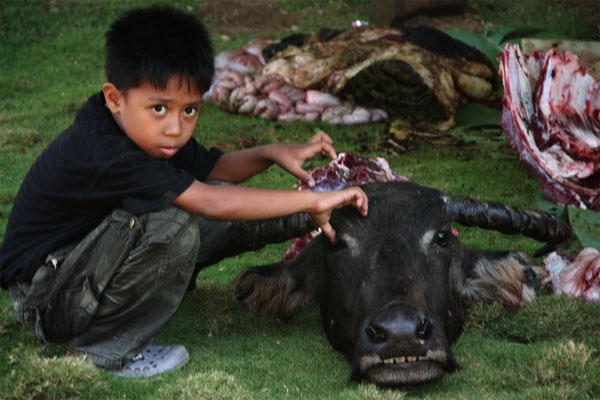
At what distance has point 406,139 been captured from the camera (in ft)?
26.0

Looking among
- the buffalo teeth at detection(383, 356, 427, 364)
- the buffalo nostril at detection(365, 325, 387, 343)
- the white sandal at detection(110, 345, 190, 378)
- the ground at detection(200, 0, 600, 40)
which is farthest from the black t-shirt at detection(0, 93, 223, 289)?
the ground at detection(200, 0, 600, 40)

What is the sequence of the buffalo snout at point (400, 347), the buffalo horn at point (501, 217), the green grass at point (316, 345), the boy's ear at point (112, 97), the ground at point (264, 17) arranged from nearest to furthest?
the buffalo snout at point (400, 347) < the green grass at point (316, 345) < the boy's ear at point (112, 97) < the buffalo horn at point (501, 217) < the ground at point (264, 17)

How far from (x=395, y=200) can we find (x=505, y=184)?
282 centimetres

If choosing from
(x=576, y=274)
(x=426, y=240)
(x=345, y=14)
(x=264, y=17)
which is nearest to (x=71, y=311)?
(x=426, y=240)

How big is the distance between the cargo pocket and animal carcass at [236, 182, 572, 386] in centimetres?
95

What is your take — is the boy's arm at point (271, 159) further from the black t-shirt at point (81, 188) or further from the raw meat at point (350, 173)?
the black t-shirt at point (81, 188)

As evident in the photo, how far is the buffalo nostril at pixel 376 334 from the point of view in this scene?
139 inches

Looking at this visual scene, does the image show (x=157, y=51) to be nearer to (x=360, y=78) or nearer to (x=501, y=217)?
(x=501, y=217)

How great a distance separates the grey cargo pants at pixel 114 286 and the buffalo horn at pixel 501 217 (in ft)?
4.40

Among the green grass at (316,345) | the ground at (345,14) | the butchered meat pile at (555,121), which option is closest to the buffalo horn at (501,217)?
the green grass at (316,345)

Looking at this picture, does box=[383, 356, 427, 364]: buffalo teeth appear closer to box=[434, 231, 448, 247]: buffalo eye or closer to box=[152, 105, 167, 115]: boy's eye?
box=[434, 231, 448, 247]: buffalo eye

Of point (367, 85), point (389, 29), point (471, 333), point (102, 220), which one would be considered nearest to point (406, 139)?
point (367, 85)

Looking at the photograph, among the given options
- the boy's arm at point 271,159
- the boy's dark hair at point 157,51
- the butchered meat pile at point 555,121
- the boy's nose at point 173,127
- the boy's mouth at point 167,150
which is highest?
the boy's dark hair at point 157,51

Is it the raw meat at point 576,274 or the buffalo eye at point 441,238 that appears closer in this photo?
the buffalo eye at point 441,238
